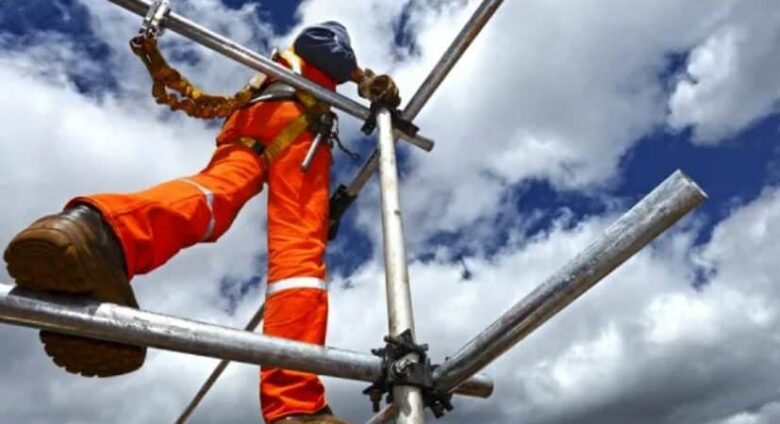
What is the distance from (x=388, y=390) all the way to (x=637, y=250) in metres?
1.02

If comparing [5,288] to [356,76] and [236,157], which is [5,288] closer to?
[236,157]

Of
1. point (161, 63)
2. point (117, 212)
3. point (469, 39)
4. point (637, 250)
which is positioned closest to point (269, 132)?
point (161, 63)

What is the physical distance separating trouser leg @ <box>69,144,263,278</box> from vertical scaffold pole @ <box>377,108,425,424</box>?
80 centimetres

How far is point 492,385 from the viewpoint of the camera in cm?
327

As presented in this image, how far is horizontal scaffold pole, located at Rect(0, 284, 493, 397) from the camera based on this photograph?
7.04 feet

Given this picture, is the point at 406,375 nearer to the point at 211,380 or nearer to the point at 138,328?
the point at 138,328

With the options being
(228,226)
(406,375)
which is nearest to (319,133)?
Result: (228,226)

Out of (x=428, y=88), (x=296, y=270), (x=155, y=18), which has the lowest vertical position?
(x=296, y=270)

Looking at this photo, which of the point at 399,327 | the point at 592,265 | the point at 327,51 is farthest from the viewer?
the point at 327,51

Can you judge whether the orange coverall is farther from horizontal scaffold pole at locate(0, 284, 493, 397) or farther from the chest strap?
horizontal scaffold pole at locate(0, 284, 493, 397)

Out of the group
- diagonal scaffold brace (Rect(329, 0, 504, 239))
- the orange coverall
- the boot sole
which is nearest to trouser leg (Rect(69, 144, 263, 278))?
the orange coverall

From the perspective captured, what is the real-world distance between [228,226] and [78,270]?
1.49m

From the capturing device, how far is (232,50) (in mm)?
3977

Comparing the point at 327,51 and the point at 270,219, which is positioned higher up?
the point at 327,51
